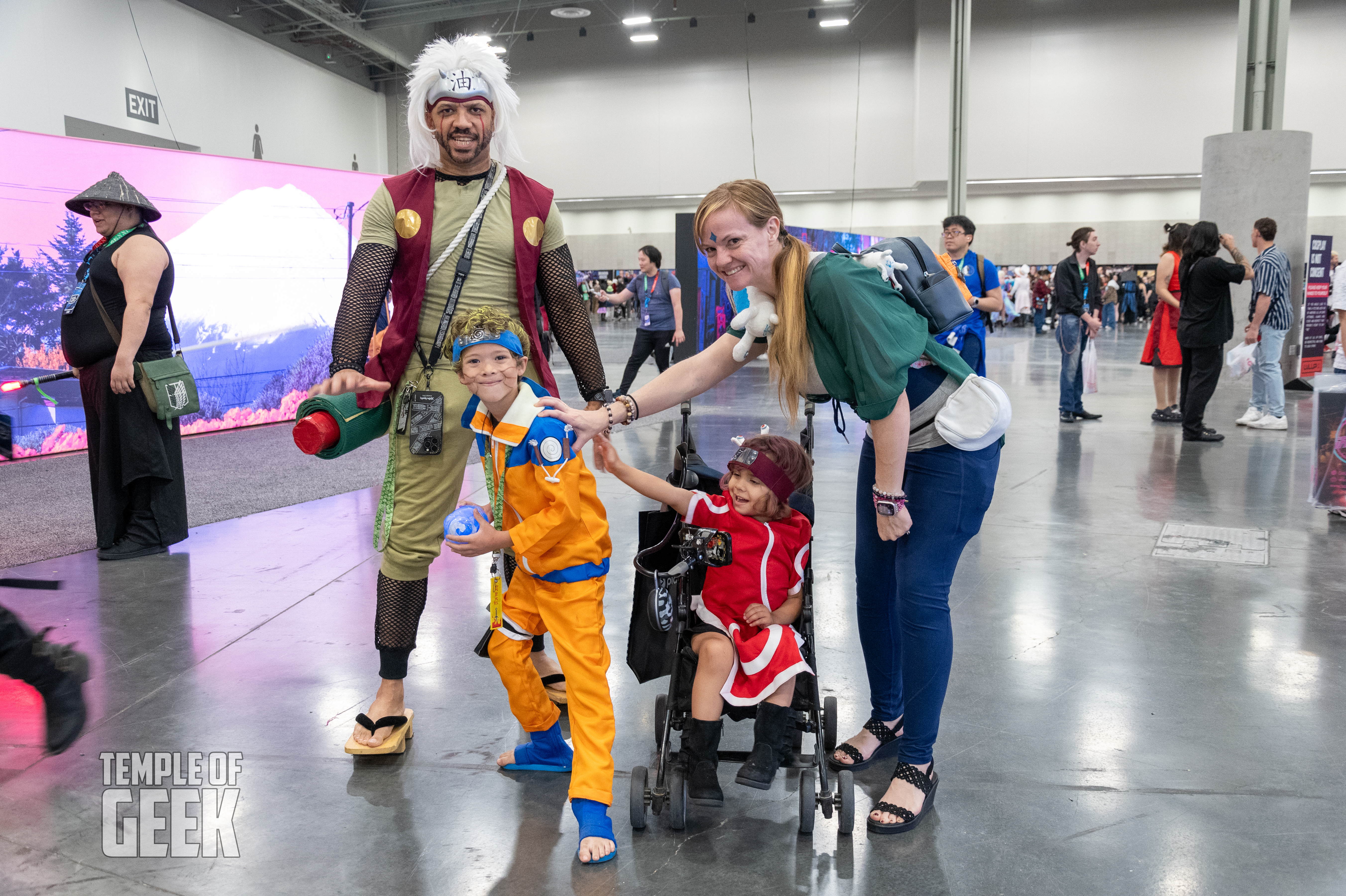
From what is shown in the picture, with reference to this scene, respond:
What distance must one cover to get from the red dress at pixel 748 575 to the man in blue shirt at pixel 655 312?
7.48 meters

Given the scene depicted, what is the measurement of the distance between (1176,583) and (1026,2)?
77.6ft

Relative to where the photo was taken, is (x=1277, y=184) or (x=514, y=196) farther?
(x=1277, y=184)

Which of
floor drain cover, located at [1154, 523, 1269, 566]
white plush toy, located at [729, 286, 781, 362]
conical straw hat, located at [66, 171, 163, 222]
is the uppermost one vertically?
conical straw hat, located at [66, 171, 163, 222]

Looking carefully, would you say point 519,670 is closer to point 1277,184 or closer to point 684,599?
point 684,599

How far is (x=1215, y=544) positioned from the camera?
471 centimetres

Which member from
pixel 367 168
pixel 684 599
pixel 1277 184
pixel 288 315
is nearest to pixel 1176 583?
→ pixel 684 599

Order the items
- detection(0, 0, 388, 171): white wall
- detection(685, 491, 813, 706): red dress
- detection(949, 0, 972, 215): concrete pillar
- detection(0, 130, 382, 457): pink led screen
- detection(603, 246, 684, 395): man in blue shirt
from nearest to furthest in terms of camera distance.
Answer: detection(685, 491, 813, 706): red dress
detection(0, 130, 382, 457): pink led screen
detection(603, 246, 684, 395): man in blue shirt
detection(0, 0, 388, 171): white wall
detection(949, 0, 972, 215): concrete pillar

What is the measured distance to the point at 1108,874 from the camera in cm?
204

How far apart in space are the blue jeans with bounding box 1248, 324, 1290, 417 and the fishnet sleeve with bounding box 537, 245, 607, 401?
298 inches

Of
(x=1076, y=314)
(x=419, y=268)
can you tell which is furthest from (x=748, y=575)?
(x=1076, y=314)

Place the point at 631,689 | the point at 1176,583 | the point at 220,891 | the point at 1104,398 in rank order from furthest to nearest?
1. the point at 1104,398
2. the point at 1176,583
3. the point at 631,689
4. the point at 220,891

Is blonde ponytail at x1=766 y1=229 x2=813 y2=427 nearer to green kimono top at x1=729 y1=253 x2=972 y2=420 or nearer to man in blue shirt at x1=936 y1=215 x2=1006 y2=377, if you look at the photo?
green kimono top at x1=729 y1=253 x2=972 y2=420

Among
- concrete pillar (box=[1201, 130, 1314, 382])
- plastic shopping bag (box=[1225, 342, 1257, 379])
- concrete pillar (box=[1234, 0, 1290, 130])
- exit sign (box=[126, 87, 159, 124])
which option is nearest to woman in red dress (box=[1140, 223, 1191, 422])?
plastic shopping bag (box=[1225, 342, 1257, 379])

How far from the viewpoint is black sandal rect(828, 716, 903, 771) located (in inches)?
102
